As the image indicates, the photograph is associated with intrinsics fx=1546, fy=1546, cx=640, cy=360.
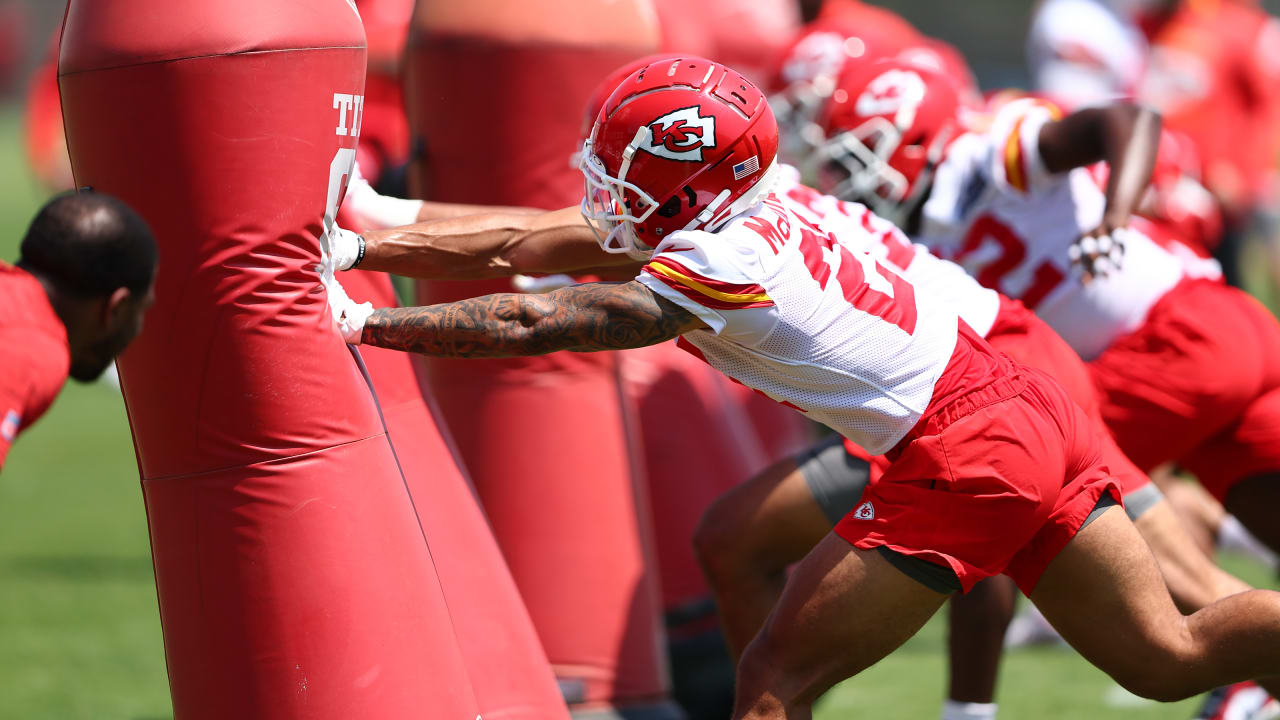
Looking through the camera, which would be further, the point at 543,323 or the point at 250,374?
the point at 250,374

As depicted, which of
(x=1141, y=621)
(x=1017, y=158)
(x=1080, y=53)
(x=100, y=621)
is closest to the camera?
(x=1141, y=621)

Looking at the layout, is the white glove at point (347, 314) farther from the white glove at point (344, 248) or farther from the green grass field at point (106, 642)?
the green grass field at point (106, 642)

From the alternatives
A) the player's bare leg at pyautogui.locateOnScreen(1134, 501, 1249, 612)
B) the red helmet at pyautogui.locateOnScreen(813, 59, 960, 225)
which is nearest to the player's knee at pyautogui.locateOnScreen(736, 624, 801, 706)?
the player's bare leg at pyautogui.locateOnScreen(1134, 501, 1249, 612)

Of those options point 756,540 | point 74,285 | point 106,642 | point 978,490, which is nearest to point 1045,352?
point 756,540

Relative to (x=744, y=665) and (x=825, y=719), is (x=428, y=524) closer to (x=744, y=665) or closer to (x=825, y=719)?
(x=744, y=665)

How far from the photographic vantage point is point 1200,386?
4098 mm

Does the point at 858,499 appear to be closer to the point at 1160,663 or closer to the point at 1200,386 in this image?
the point at 1160,663

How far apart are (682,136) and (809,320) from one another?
1.41 feet

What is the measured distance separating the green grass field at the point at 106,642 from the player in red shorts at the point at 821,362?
0.48 metres

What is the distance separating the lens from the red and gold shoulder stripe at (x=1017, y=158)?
4180 mm

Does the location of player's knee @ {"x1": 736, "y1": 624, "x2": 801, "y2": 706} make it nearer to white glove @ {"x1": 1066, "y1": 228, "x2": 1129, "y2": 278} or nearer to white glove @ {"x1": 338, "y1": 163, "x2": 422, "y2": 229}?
white glove @ {"x1": 338, "y1": 163, "x2": 422, "y2": 229}

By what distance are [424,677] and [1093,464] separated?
4.76ft

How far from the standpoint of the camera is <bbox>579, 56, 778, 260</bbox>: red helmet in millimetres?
2984

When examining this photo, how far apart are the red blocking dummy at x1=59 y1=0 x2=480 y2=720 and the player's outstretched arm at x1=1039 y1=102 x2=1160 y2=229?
194 centimetres
